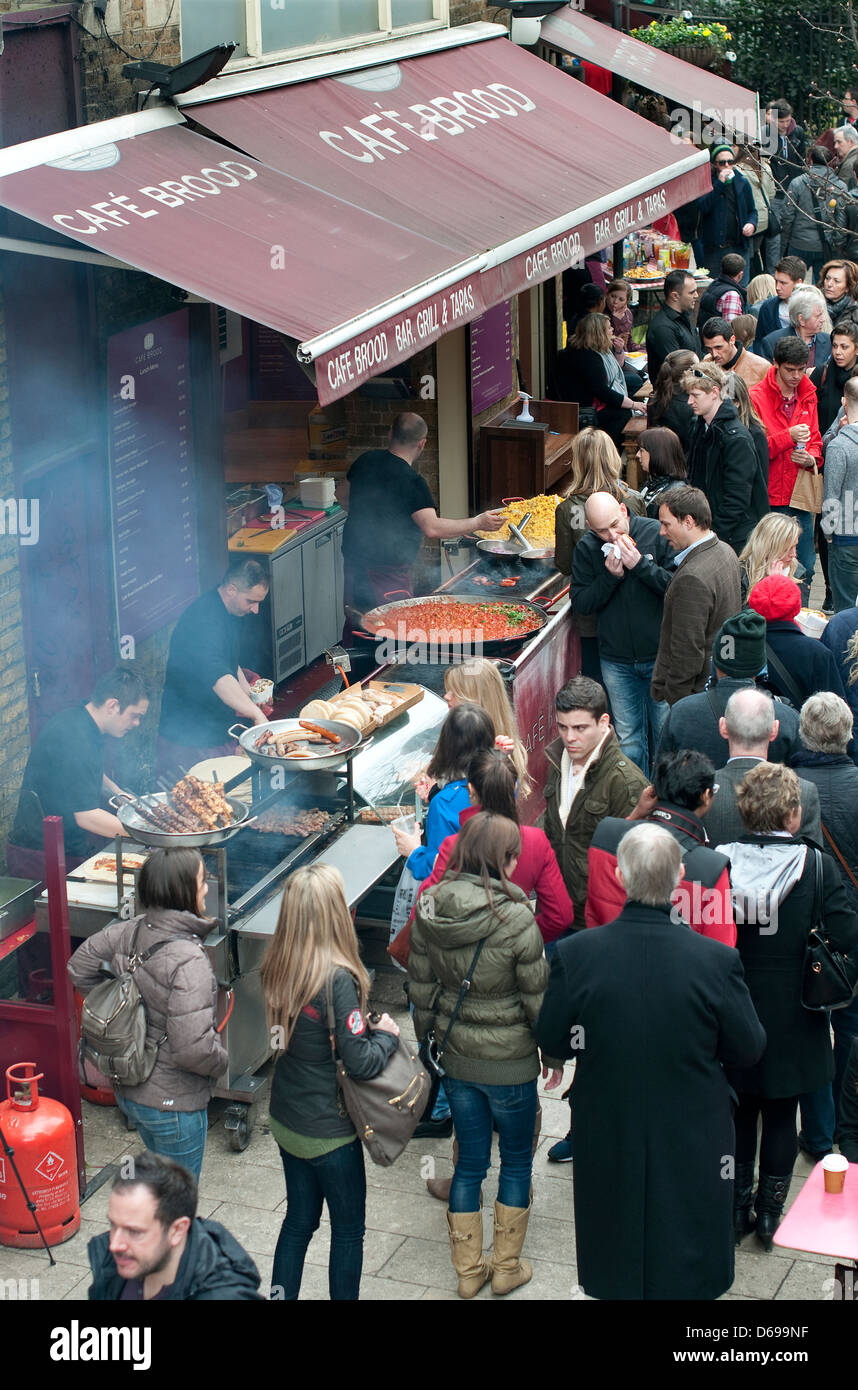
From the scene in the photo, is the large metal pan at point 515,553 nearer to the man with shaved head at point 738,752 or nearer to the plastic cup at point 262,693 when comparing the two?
the plastic cup at point 262,693

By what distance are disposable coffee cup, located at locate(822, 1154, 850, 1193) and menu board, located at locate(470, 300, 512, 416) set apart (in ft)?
29.3

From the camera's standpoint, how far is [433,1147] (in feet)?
21.9

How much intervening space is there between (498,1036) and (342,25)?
788 centimetres

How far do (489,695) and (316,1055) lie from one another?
7.70 feet

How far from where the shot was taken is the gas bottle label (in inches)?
237

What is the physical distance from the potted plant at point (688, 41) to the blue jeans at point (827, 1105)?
19292mm

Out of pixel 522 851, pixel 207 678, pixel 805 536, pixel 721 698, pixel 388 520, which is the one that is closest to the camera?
pixel 522 851

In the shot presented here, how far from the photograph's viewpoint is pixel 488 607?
9.67 m

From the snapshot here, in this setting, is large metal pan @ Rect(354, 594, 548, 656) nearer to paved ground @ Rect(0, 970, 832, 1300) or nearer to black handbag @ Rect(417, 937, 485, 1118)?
paved ground @ Rect(0, 970, 832, 1300)

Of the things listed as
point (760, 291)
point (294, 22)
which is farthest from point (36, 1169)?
point (760, 291)

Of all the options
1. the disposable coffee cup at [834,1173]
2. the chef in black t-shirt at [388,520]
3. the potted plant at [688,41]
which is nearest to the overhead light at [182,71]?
the chef in black t-shirt at [388,520]

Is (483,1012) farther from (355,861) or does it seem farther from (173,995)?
(355,861)
